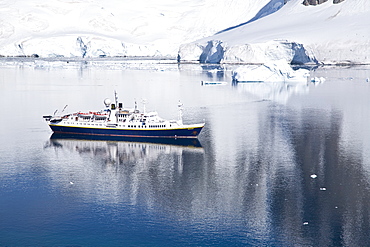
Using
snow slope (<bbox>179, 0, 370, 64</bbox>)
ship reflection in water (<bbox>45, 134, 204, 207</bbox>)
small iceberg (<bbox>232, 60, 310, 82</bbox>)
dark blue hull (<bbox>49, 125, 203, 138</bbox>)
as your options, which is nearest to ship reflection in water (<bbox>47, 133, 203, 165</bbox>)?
ship reflection in water (<bbox>45, 134, 204, 207</bbox>)

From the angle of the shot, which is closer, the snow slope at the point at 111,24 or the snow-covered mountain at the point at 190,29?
the snow-covered mountain at the point at 190,29

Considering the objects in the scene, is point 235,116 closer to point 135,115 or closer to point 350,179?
point 135,115

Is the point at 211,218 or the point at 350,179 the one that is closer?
the point at 211,218

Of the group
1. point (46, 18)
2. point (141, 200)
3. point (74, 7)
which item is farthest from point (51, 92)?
point (74, 7)

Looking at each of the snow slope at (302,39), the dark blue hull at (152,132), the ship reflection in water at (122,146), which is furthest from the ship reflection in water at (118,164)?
the snow slope at (302,39)

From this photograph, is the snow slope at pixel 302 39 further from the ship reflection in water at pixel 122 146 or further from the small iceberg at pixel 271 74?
the ship reflection in water at pixel 122 146
